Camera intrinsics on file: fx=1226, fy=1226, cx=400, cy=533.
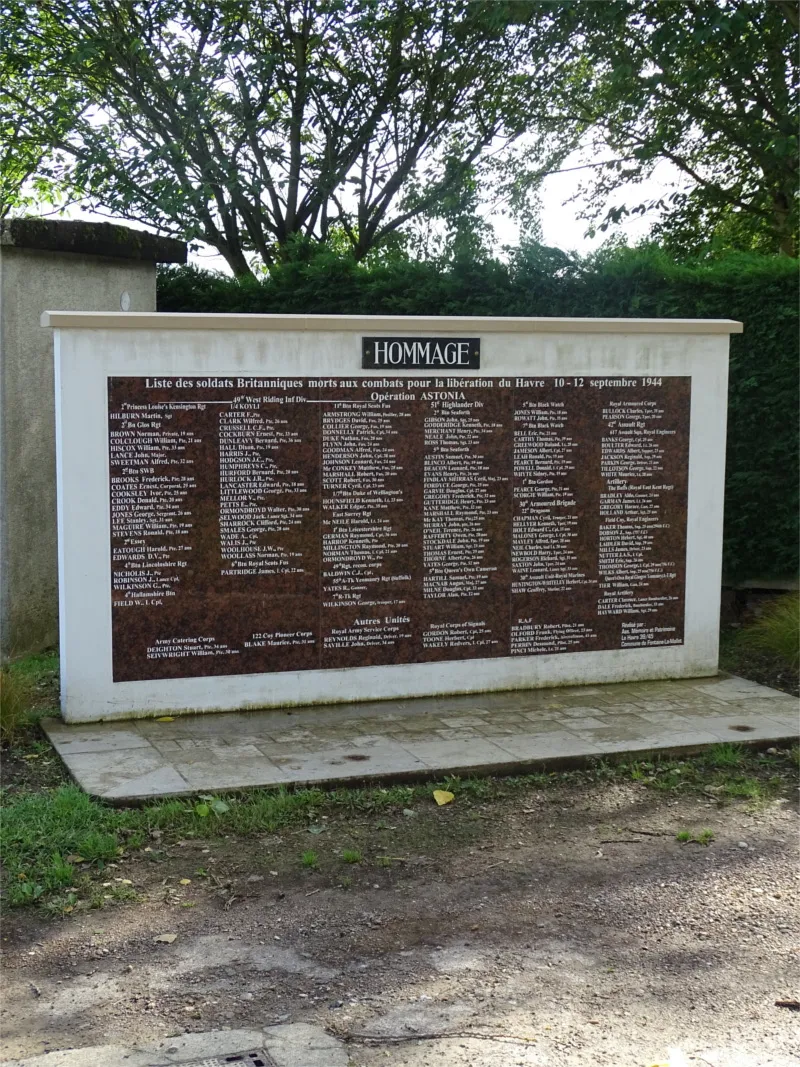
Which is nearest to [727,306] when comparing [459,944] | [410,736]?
[410,736]

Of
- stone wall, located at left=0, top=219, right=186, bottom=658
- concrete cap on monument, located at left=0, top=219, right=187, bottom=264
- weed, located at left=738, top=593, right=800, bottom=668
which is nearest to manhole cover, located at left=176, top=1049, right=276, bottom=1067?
stone wall, located at left=0, top=219, right=186, bottom=658

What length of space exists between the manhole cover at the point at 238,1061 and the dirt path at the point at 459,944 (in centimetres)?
22

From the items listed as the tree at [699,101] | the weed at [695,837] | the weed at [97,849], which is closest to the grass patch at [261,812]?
the weed at [97,849]

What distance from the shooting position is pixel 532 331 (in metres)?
8.23

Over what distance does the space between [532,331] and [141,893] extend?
461 cm

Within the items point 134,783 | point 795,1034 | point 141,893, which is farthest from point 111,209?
point 795,1034

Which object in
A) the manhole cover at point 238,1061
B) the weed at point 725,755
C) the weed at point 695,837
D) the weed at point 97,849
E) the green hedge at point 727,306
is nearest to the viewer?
the manhole cover at point 238,1061

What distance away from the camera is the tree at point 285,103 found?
12.7m

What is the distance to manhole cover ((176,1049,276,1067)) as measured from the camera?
3857mm

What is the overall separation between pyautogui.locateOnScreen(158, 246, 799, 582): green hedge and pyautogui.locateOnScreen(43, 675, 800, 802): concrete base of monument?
219 cm

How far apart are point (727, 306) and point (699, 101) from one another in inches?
145

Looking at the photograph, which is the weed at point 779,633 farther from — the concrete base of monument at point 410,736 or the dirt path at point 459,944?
the dirt path at point 459,944

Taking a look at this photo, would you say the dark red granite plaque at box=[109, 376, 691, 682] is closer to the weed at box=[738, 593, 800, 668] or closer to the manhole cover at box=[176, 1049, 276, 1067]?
the weed at box=[738, 593, 800, 668]

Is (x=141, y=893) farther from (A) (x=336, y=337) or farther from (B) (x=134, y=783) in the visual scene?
(A) (x=336, y=337)
